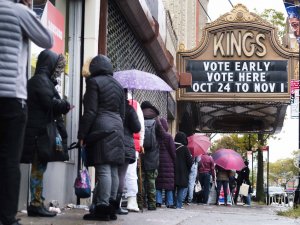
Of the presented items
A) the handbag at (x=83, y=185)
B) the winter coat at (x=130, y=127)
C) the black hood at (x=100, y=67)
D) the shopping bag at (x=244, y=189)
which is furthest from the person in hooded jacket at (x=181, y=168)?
the shopping bag at (x=244, y=189)

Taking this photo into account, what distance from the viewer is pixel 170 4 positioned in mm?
20391

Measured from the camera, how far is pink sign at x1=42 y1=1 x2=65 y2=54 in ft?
27.9

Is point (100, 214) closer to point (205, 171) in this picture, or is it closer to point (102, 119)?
point (102, 119)

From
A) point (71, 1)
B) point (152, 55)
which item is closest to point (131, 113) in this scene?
point (71, 1)

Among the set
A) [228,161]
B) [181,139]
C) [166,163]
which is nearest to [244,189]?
[228,161]

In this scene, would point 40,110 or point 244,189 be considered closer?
point 40,110

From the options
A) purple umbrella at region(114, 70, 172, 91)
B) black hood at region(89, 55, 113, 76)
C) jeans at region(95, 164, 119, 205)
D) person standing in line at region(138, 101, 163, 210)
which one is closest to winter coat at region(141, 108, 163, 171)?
person standing in line at region(138, 101, 163, 210)

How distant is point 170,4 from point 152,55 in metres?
4.94

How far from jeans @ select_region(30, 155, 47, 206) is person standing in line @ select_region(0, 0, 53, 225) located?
2186 millimetres

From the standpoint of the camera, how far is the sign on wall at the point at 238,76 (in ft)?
68.2

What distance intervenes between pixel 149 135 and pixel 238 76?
11.3 meters

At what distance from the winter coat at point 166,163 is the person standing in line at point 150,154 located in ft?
3.34

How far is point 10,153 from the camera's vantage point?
4.54m

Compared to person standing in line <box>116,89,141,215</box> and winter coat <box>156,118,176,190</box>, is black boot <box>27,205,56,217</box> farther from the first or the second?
winter coat <box>156,118,176,190</box>
